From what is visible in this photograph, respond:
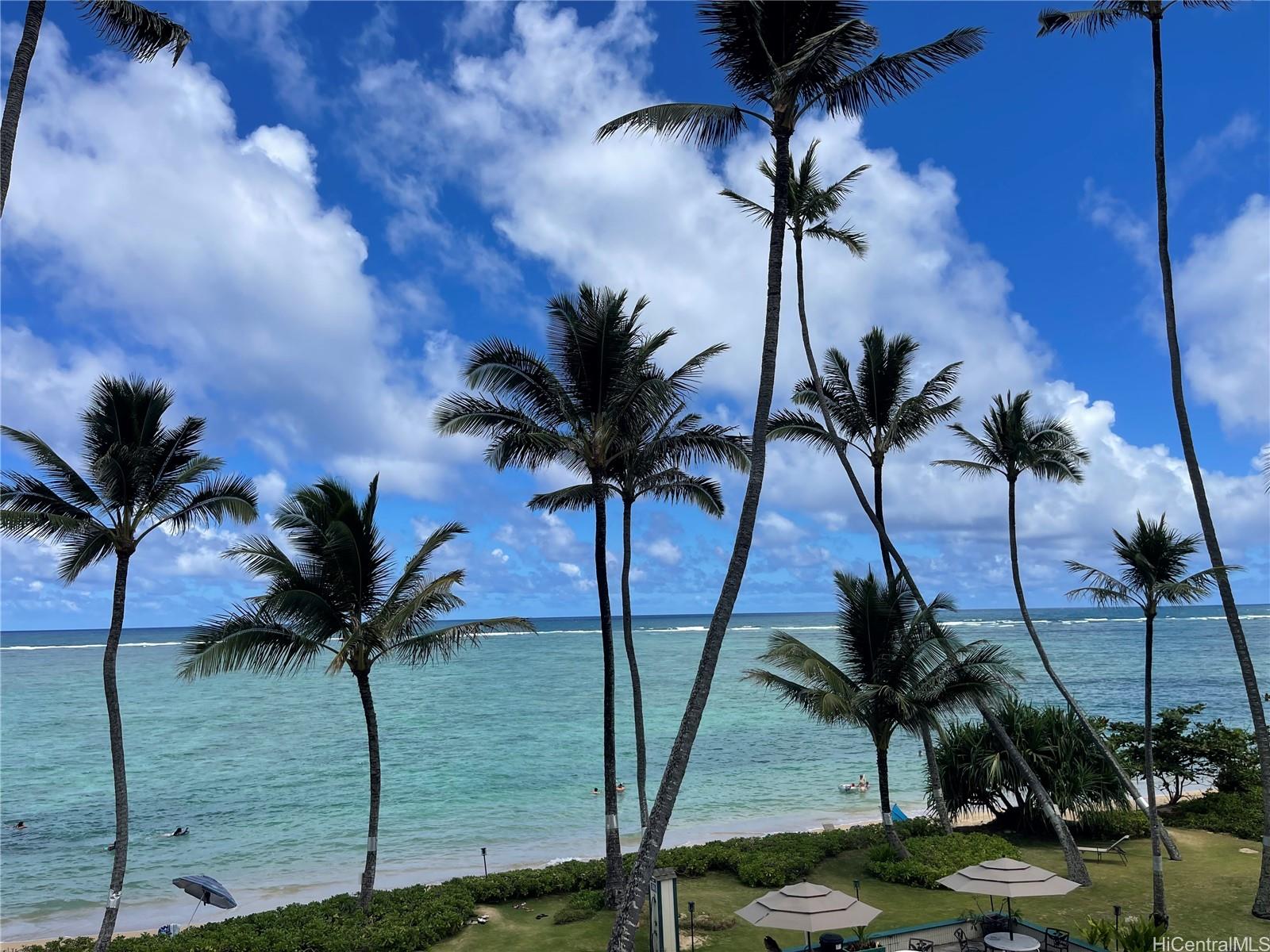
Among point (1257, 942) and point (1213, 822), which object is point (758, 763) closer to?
point (1213, 822)

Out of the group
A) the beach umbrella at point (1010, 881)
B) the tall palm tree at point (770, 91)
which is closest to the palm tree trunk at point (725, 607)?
the tall palm tree at point (770, 91)

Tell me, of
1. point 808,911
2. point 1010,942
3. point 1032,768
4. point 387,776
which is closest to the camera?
point 808,911

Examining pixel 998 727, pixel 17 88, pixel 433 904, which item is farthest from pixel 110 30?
pixel 998 727

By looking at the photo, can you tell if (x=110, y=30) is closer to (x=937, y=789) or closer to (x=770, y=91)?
(x=770, y=91)

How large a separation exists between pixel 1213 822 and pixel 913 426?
1091 cm

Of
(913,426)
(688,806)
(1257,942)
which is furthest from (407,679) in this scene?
(1257,942)

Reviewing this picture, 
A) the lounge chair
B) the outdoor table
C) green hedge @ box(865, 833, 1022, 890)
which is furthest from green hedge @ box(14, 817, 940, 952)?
the outdoor table

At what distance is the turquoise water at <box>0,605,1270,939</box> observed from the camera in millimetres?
22812

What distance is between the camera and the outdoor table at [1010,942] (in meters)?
10.1

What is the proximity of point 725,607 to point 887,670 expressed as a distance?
7357mm

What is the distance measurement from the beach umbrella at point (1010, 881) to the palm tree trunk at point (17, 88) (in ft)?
45.7

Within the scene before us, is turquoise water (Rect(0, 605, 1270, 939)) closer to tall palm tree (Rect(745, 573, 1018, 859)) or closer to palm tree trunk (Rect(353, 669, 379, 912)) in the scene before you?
palm tree trunk (Rect(353, 669, 379, 912))

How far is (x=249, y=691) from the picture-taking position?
260 feet

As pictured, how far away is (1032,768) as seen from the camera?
58.4ft
